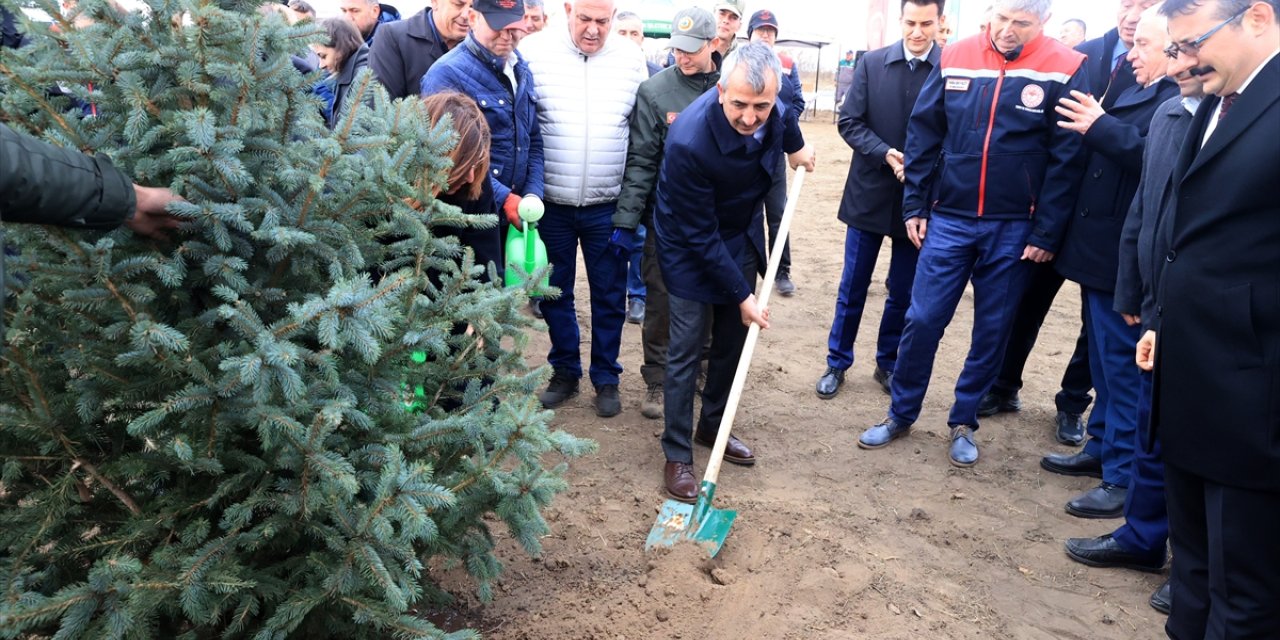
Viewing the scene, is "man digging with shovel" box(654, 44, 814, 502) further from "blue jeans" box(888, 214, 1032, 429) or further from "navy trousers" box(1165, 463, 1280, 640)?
"navy trousers" box(1165, 463, 1280, 640)

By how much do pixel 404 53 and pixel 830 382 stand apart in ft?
10.3

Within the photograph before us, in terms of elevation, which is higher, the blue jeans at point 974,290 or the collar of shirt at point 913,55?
the collar of shirt at point 913,55

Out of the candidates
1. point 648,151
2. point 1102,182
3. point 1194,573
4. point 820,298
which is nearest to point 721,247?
point 648,151

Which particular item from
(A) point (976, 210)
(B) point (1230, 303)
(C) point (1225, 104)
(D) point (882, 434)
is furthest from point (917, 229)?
(B) point (1230, 303)

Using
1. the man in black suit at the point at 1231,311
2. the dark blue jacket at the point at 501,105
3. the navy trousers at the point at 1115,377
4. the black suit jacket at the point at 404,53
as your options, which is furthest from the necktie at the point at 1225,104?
the black suit jacket at the point at 404,53

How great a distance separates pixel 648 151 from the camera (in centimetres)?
496

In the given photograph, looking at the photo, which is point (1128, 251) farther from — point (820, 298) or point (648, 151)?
point (820, 298)

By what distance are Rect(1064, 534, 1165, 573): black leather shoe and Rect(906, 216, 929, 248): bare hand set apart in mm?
1726

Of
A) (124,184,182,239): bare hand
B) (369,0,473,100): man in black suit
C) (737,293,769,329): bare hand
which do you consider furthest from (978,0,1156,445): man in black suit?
(124,184,182,239): bare hand

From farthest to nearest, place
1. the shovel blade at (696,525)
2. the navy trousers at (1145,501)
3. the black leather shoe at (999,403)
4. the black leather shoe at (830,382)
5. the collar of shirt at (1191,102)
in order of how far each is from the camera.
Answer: the black leather shoe at (830,382) → the black leather shoe at (999,403) → the shovel blade at (696,525) → the navy trousers at (1145,501) → the collar of shirt at (1191,102)

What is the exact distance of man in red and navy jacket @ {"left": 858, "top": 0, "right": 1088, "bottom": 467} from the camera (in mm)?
4410

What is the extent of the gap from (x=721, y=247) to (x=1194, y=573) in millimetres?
2180

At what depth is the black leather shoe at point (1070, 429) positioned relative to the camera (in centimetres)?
503

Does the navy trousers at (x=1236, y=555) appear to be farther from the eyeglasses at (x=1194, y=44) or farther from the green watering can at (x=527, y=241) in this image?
the green watering can at (x=527, y=241)
